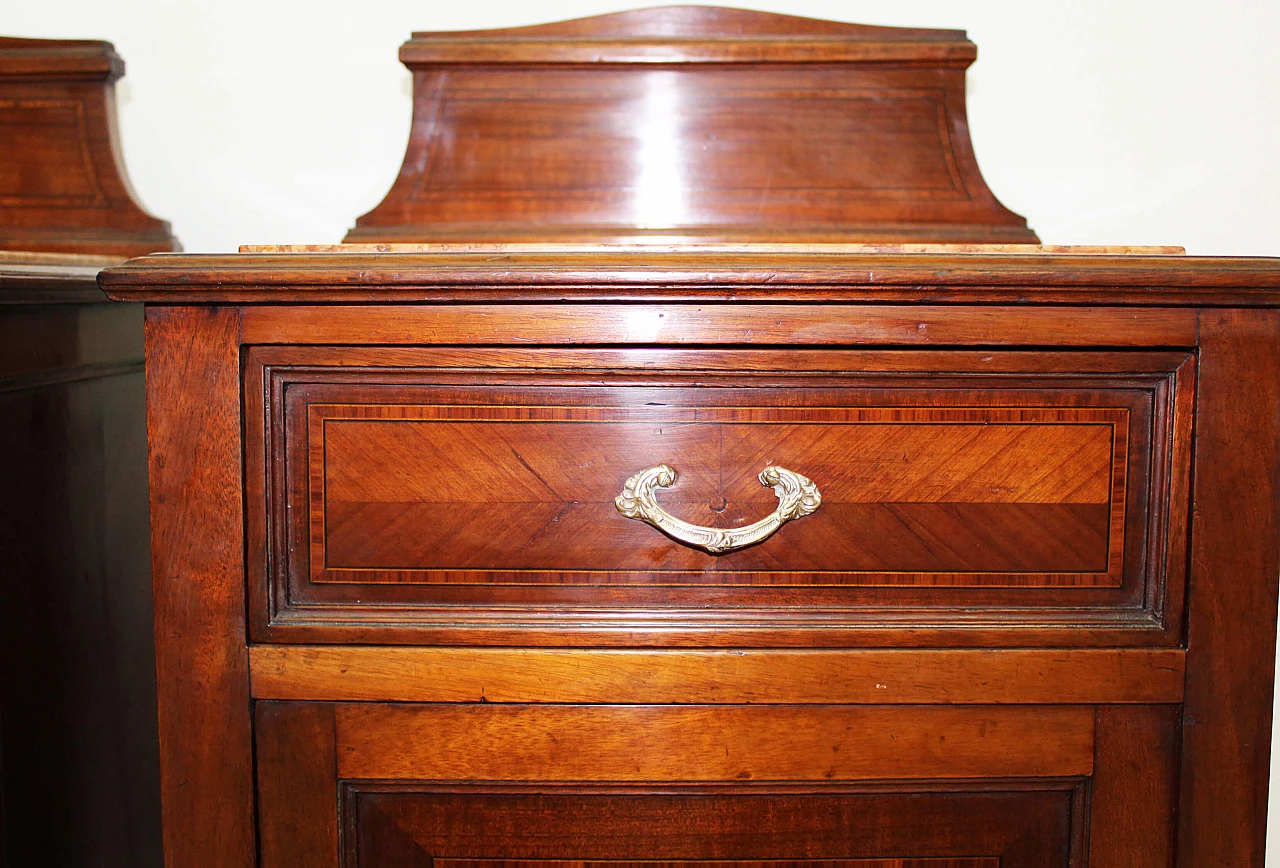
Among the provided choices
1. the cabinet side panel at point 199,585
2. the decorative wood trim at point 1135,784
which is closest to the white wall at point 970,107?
the cabinet side panel at point 199,585

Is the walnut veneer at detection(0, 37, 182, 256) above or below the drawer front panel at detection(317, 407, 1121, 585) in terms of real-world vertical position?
above

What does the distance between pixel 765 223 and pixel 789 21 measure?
0.19 m

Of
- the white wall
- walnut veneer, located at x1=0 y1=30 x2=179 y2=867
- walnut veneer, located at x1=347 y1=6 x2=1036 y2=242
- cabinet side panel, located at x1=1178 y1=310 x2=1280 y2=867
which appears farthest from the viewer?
the white wall

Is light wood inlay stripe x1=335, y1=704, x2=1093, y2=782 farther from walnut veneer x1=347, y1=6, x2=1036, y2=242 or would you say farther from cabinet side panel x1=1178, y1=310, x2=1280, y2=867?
walnut veneer x1=347, y1=6, x2=1036, y2=242

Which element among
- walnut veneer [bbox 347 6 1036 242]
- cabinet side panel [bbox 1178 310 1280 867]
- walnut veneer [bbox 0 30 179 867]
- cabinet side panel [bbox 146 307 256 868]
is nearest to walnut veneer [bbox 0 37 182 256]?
walnut veneer [bbox 0 30 179 867]

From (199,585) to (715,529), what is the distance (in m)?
0.29

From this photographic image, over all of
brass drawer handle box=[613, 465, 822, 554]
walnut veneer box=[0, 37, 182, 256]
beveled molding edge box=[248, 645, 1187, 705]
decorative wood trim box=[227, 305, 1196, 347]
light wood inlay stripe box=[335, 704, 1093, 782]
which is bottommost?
light wood inlay stripe box=[335, 704, 1093, 782]

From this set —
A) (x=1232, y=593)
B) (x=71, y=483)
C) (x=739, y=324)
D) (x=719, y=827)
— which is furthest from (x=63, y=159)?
(x=1232, y=593)

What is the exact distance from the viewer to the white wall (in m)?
0.91

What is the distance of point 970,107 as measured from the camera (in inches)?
36.3

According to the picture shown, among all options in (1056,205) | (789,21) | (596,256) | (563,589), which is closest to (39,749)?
(563,589)

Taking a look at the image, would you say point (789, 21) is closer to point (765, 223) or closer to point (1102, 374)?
point (765, 223)

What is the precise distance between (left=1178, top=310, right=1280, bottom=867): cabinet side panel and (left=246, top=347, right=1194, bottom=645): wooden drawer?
15mm

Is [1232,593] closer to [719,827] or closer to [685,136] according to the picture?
[719,827]
